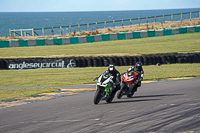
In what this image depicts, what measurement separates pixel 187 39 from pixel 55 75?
16.5m

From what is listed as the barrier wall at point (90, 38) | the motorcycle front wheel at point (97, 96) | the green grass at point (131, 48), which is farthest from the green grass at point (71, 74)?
the barrier wall at point (90, 38)

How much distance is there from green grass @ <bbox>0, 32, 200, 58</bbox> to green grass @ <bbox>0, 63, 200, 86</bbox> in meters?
4.78

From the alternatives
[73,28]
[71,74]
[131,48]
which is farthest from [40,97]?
[73,28]

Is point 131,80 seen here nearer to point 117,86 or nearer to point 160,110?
point 117,86

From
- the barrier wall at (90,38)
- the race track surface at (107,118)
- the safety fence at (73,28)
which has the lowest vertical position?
the race track surface at (107,118)

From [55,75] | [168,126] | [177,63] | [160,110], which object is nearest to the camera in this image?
[168,126]

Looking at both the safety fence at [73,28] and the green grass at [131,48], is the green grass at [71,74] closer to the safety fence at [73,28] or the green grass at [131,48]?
the green grass at [131,48]

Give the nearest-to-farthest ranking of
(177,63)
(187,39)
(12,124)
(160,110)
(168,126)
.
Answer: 1. (168,126)
2. (12,124)
3. (160,110)
4. (177,63)
5. (187,39)

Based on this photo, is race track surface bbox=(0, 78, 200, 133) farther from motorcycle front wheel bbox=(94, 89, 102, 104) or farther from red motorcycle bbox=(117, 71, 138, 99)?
red motorcycle bbox=(117, 71, 138, 99)

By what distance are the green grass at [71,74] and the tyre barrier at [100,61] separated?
18.7 inches

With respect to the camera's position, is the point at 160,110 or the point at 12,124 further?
the point at 160,110

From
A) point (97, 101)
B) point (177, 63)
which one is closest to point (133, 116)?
point (97, 101)

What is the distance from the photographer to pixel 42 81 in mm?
18266

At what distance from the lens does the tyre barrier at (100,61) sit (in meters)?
21.5
